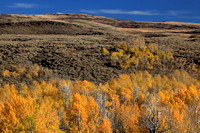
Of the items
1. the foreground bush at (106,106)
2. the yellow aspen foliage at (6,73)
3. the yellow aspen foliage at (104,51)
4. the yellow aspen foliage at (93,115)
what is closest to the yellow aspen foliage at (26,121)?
the foreground bush at (106,106)

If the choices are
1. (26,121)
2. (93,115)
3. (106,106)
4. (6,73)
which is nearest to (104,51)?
(6,73)

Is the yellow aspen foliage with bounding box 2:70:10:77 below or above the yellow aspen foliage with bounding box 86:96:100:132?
above

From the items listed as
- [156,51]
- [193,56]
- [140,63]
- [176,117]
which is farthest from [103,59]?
[176,117]

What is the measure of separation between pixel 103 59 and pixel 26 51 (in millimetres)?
33724

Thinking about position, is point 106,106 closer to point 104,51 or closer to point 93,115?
point 93,115

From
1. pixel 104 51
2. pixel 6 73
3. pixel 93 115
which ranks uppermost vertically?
pixel 104 51

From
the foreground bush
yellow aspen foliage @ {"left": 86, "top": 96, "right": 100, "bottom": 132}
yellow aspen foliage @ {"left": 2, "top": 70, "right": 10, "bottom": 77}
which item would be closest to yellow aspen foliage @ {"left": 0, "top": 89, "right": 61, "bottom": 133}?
the foreground bush

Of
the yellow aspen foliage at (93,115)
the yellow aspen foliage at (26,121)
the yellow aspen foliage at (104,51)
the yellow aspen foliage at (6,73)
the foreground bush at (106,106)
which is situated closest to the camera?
the yellow aspen foliage at (26,121)

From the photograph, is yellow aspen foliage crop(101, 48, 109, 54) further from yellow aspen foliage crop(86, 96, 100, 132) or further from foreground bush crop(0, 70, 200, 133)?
yellow aspen foliage crop(86, 96, 100, 132)

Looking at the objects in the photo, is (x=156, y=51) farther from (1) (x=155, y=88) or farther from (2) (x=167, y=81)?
(1) (x=155, y=88)

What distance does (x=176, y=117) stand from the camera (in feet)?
80.6

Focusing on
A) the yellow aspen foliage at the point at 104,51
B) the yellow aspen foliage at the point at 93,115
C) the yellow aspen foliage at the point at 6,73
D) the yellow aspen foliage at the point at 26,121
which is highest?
the yellow aspen foliage at the point at 104,51

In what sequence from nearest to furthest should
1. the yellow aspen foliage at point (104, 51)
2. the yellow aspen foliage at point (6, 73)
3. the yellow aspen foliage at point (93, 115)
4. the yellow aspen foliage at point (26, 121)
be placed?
the yellow aspen foliage at point (26, 121)
the yellow aspen foliage at point (93, 115)
the yellow aspen foliage at point (6, 73)
the yellow aspen foliage at point (104, 51)

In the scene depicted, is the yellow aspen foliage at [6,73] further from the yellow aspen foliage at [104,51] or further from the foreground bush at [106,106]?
the yellow aspen foliage at [104,51]
